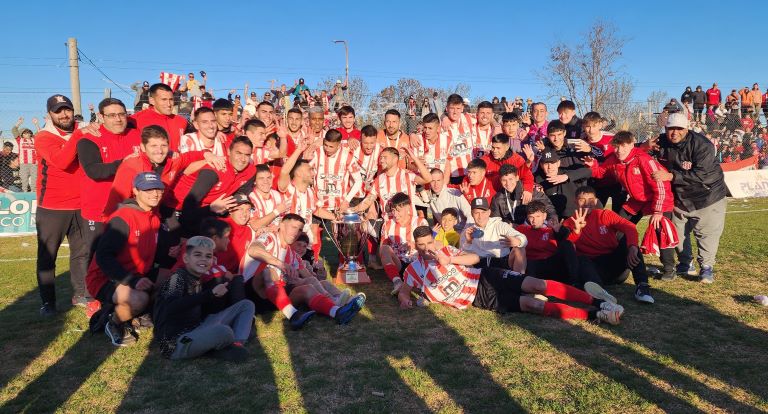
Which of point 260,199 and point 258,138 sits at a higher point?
point 258,138

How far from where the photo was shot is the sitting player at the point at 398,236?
22.3 ft

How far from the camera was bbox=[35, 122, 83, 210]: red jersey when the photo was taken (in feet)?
17.9

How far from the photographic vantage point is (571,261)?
5867mm

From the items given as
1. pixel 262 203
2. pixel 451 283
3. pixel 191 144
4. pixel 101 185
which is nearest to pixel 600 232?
pixel 451 283

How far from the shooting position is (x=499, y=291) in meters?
5.52

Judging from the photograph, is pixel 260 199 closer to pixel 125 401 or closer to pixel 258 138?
pixel 258 138

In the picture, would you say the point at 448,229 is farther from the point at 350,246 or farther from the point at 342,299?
the point at 342,299

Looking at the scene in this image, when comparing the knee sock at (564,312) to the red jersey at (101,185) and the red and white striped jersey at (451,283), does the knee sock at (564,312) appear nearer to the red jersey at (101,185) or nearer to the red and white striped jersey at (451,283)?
the red and white striped jersey at (451,283)

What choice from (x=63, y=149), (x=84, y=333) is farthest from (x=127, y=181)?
(x=84, y=333)

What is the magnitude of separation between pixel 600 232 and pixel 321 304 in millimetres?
3503

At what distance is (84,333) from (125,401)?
1.89 meters

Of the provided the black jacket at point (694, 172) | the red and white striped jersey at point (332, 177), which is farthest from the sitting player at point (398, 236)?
the black jacket at point (694, 172)

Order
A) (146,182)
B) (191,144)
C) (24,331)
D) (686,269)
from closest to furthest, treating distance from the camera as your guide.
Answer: (146,182)
(24,331)
(191,144)
(686,269)

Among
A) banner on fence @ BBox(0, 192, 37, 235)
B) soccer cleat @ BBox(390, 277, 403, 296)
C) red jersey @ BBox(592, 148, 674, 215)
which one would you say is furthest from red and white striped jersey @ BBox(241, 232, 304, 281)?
banner on fence @ BBox(0, 192, 37, 235)
